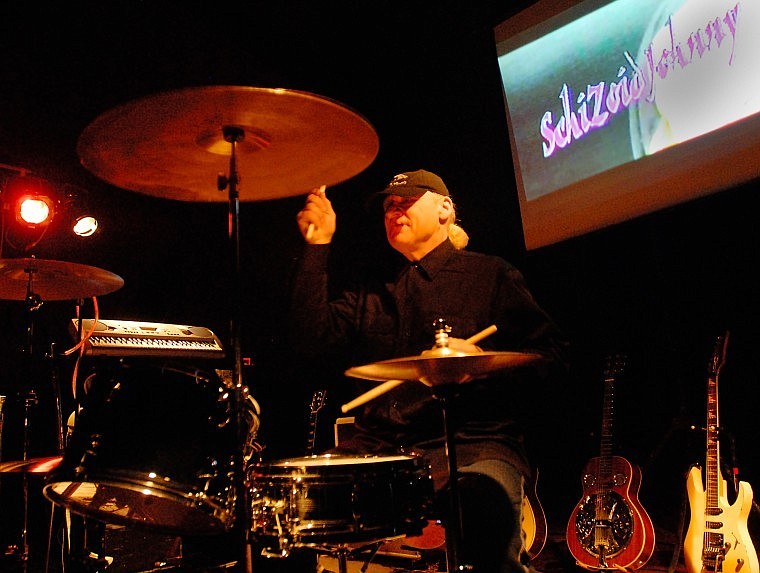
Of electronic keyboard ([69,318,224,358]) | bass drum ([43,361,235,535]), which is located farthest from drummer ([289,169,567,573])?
electronic keyboard ([69,318,224,358])

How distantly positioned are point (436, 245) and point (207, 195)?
3.13ft

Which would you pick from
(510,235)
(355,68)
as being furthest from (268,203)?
(510,235)

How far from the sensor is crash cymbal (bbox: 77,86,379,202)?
151cm

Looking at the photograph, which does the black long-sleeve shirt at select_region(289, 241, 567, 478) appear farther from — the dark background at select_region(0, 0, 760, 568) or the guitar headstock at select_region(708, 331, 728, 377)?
the guitar headstock at select_region(708, 331, 728, 377)

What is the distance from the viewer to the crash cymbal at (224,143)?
151cm

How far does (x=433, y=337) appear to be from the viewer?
2.31 meters

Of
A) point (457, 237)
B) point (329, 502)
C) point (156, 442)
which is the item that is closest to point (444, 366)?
point (329, 502)

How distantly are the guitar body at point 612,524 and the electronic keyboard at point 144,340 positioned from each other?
6.64 ft

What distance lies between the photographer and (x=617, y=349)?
352 cm

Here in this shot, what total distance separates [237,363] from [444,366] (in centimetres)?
59

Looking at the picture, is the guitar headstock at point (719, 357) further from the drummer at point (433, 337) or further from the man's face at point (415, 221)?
the man's face at point (415, 221)

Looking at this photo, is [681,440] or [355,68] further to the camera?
[355,68]

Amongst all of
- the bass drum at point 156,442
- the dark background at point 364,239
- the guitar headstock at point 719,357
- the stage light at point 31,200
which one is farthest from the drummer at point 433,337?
the stage light at point 31,200

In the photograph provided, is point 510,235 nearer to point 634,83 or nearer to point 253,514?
point 634,83
